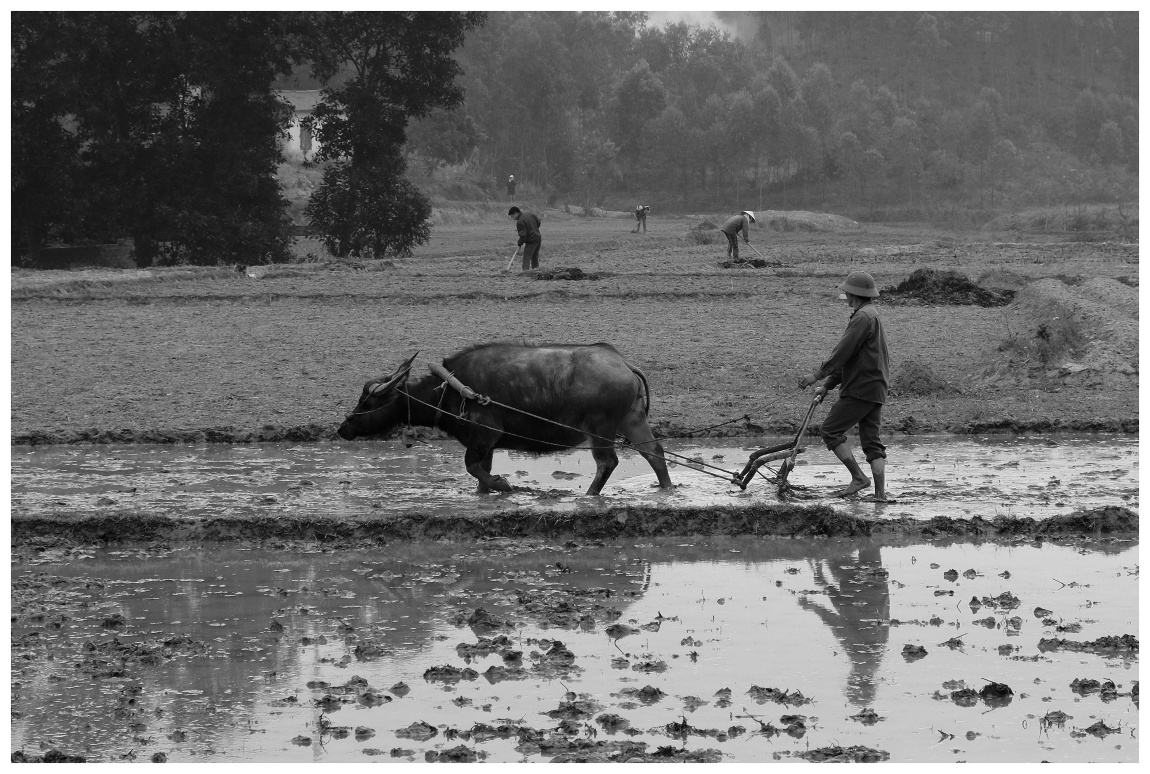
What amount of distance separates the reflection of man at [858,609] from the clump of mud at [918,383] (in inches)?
208

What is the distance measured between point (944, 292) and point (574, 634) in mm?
16313

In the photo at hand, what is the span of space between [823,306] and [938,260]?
1117 cm

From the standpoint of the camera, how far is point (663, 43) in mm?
87375

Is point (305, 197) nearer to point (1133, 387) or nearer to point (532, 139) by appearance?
point (532, 139)

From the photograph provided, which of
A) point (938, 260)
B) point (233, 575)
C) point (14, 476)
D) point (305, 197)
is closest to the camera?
point (233, 575)

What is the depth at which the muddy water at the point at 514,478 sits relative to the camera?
9.34 meters

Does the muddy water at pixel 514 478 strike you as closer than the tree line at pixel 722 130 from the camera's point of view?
Yes

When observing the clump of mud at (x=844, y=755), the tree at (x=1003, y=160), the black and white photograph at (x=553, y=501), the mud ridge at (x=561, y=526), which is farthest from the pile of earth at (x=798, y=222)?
the clump of mud at (x=844, y=755)

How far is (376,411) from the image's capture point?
10.3 meters

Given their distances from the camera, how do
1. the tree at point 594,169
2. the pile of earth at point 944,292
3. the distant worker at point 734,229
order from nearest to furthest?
the pile of earth at point 944,292
the distant worker at point 734,229
the tree at point 594,169

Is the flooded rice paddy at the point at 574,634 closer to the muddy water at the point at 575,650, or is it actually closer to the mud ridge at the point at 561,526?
the muddy water at the point at 575,650

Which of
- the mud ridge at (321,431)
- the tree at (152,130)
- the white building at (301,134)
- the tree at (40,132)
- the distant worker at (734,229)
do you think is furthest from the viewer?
the white building at (301,134)

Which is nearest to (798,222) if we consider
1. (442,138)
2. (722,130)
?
(442,138)

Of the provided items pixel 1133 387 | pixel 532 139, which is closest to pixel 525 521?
pixel 1133 387
